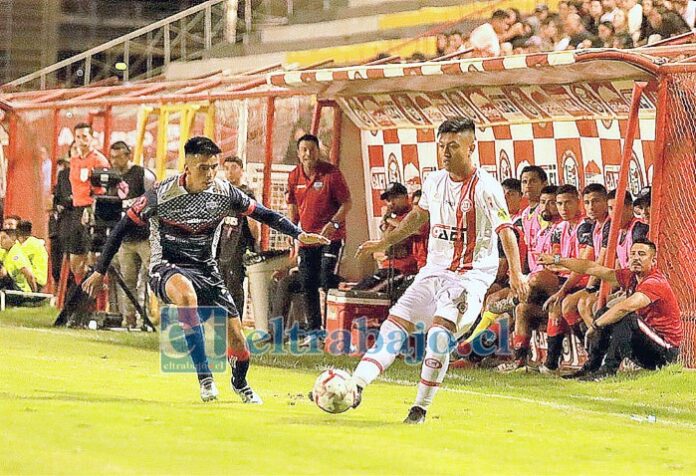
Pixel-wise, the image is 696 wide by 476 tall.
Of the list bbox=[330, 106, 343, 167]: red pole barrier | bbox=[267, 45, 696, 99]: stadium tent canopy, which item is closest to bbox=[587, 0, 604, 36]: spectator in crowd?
bbox=[267, 45, 696, 99]: stadium tent canopy

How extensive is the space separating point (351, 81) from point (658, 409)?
5.08 metres

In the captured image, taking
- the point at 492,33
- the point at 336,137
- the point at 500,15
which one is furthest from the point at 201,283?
the point at 500,15

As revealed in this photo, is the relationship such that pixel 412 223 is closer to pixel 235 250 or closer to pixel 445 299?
pixel 445 299

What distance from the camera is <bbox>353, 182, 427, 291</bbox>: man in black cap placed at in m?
13.2

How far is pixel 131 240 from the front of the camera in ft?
50.8

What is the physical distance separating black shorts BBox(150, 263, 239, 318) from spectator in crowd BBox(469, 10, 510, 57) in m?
7.64

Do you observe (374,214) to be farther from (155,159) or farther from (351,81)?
(155,159)

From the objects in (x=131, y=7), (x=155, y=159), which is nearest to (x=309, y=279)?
(x=155, y=159)

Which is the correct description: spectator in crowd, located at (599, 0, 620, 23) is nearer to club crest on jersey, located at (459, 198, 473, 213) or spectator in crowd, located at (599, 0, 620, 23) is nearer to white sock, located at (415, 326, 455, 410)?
club crest on jersey, located at (459, 198, 473, 213)

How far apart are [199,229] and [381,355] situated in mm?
1807

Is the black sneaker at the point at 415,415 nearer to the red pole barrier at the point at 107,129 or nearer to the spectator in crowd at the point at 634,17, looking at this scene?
the spectator in crowd at the point at 634,17

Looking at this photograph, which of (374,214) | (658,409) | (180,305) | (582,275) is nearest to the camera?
(180,305)

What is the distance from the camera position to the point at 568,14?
52.1 ft

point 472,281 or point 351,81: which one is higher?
point 351,81
